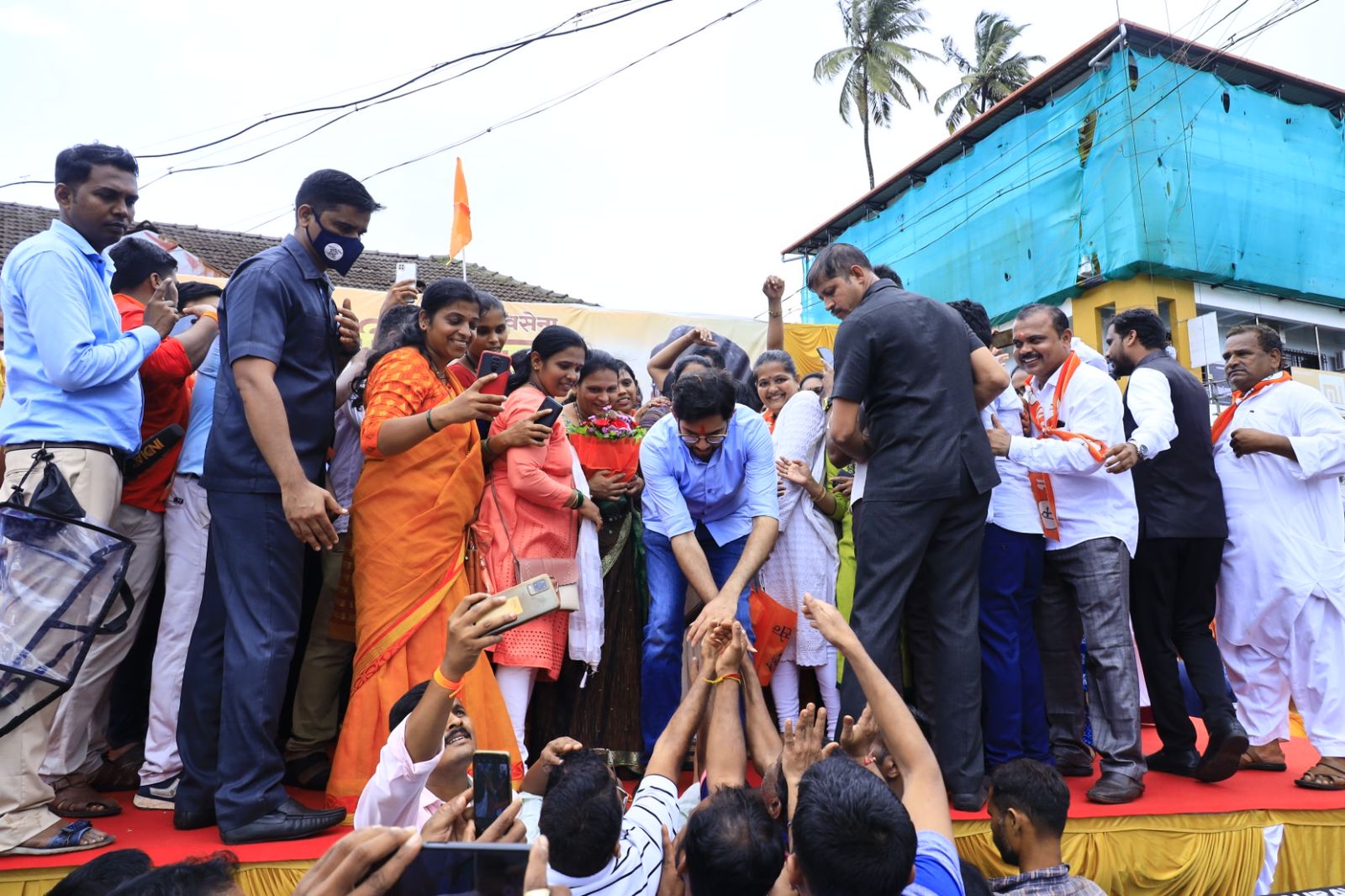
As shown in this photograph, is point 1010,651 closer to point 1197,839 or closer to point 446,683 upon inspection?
point 1197,839

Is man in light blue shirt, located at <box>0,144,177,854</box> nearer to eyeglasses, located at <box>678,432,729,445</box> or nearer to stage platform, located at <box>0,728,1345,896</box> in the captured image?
stage platform, located at <box>0,728,1345,896</box>

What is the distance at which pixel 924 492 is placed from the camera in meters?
3.41

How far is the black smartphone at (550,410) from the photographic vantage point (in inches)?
141

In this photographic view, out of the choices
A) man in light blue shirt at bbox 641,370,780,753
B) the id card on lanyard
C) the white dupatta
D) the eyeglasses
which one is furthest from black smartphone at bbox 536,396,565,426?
the id card on lanyard

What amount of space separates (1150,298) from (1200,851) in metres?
13.9

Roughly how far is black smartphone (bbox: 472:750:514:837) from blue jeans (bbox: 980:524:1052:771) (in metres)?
2.36

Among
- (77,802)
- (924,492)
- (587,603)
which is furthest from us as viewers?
(587,603)

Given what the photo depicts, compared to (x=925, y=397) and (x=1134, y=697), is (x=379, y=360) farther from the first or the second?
(x=1134, y=697)

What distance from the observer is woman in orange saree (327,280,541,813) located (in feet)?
10.0

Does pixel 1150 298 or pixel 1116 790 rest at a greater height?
pixel 1150 298

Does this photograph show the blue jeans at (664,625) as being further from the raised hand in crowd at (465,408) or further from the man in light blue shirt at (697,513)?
the raised hand in crowd at (465,408)

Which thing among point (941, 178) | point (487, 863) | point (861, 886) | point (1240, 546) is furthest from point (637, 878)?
point (941, 178)

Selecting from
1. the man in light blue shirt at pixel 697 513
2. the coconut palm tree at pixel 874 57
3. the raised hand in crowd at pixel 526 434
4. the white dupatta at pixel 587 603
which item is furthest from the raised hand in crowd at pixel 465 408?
the coconut palm tree at pixel 874 57

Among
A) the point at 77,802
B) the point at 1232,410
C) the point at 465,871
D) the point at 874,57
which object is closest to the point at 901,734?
the point at 465,871
